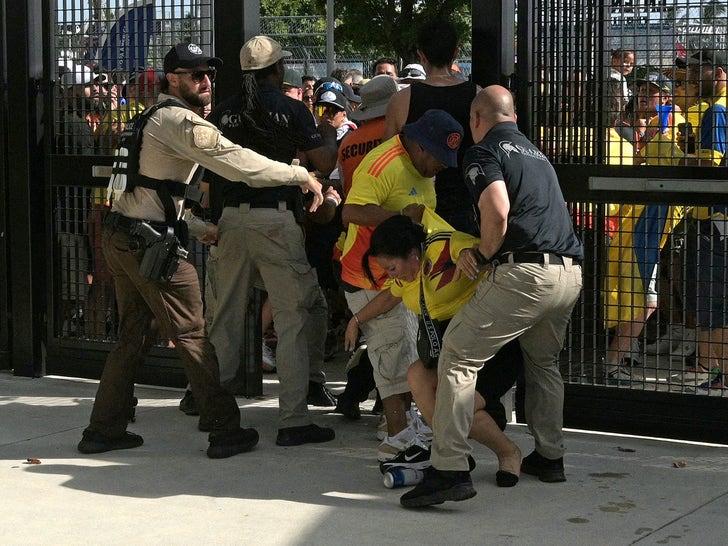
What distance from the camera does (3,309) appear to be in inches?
318

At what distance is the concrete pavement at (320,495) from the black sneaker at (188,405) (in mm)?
167

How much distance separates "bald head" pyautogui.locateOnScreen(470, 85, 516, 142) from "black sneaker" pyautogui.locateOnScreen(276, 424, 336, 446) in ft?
6.07

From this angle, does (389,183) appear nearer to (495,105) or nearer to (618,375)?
(495,105)

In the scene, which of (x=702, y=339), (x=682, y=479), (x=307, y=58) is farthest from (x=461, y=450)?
(x=307, y=58)

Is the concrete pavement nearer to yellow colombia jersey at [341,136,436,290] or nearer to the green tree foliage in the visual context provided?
yellow colombia jersey at [341,136,436,290]

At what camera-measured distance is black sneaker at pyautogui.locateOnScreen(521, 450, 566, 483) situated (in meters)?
5.31

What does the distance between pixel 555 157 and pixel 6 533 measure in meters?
3.29

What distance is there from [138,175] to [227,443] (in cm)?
138

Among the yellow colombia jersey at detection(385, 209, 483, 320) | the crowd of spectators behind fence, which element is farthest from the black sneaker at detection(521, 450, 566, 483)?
the yellow colombia jersey at detection(385, 209, 483, 320)

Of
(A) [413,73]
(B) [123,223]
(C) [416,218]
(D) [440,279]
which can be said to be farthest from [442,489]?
(A) [413,73]

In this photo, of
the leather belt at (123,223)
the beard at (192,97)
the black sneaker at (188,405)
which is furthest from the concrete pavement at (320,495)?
the beard at (192,97)

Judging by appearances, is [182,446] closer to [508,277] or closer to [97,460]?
[97,460]

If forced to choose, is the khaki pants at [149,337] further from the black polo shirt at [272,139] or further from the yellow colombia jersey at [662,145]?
the yellow colombia jersey at [662,145]

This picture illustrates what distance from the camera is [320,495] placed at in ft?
17.0
